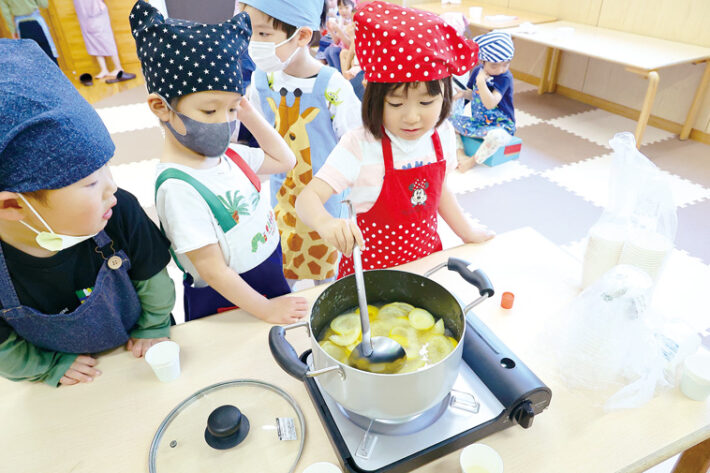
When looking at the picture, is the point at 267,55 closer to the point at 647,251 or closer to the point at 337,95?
the point at 337,95

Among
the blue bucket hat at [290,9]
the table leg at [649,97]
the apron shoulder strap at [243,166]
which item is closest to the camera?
the apron shoulder strap at [243,166]

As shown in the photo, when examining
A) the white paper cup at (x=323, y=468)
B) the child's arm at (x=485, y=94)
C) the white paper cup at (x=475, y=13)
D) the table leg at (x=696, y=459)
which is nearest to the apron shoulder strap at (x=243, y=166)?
the white paper cup at (x=323, y=468)

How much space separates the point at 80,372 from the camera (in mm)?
807

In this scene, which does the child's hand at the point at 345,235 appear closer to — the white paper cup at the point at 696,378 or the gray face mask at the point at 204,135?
the gray face mask at the point at 204,135

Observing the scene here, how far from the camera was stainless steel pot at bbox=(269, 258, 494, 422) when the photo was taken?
58 cm

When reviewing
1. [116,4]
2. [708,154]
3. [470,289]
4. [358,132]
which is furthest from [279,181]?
[116,4]

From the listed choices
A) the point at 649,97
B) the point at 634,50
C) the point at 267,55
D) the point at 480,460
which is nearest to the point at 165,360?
the point at 480,460

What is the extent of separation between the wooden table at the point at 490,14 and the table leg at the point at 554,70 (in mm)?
286

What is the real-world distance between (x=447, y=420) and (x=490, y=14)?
442 cm

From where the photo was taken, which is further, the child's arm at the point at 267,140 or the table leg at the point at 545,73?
the table leg at the point at 545,73

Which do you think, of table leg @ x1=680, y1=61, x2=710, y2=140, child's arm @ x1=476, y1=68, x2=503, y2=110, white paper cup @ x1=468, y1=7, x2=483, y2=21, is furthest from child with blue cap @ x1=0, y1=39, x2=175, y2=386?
white paper cup @ x1=468, y1=7, x2=483, y2=21

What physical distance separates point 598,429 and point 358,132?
0.79 meters

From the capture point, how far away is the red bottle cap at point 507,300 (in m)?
0.94

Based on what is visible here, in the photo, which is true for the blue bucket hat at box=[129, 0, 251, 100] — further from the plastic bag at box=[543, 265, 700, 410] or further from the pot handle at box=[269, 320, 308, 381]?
the plastic bag at box=[543, 265, 700, 410]
